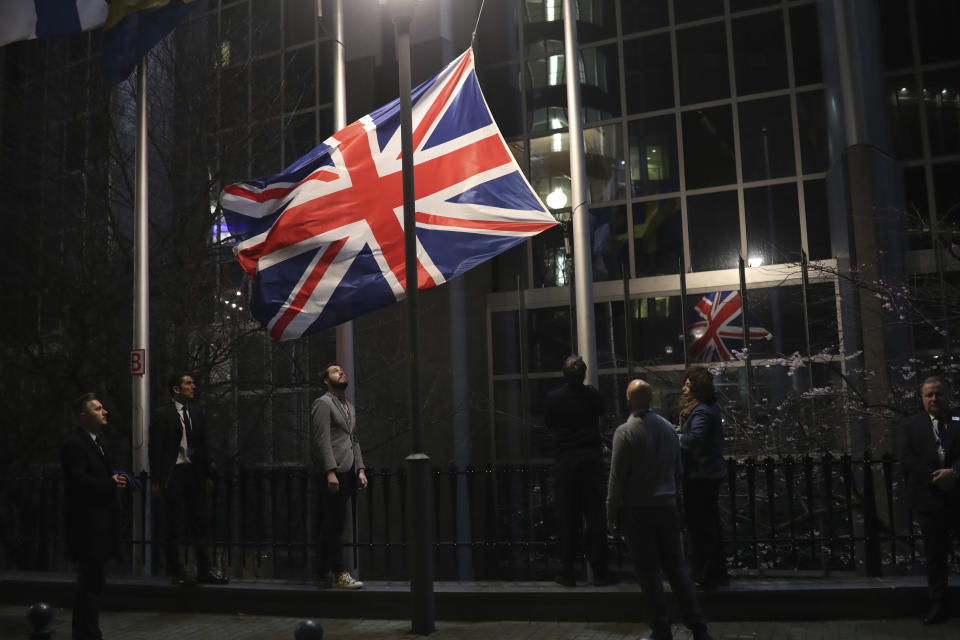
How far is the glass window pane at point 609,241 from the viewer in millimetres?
18266

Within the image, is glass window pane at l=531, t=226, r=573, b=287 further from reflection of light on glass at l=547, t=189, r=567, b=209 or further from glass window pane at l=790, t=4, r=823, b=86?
glass window pane at l=790, t=4, r=823, b=86

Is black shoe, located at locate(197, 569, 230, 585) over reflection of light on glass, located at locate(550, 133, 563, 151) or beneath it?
beneath

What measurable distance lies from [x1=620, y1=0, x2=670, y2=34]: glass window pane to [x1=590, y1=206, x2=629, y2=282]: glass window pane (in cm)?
375

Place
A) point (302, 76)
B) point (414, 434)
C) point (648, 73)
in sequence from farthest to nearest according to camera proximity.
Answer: point (302, 76), point (648, 73), point (414, 434)

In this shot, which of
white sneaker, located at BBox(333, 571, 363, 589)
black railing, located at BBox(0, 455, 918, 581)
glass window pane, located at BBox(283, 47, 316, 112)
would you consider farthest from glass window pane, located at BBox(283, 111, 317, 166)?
white sneaker, located at BBox(333, 571, 363, 589)

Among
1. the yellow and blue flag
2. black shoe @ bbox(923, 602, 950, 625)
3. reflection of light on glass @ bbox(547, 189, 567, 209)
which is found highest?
the yellow and blue flag

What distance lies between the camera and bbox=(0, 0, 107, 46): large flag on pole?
10883 millimetres

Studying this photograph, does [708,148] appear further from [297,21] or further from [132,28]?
[132,28]

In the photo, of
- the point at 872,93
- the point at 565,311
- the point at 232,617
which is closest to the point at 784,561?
the point at 565,311

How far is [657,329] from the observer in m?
17.5

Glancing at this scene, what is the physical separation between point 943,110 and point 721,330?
570 centimetres

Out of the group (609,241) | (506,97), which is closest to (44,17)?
(506,97)

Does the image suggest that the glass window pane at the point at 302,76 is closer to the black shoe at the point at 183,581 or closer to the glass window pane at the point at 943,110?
the black shoe at the point at 183,581

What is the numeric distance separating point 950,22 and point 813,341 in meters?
6.49
